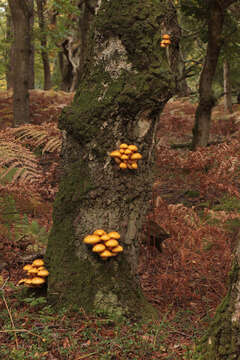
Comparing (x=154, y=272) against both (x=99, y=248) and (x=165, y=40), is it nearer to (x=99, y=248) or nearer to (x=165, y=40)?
(x=99, y=248)

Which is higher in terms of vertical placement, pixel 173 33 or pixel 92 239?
pixel 173 33

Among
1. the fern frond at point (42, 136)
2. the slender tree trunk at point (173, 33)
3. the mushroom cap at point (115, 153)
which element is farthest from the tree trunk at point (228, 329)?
the fern frond at point (42, 136)

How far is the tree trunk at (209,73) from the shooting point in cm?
784

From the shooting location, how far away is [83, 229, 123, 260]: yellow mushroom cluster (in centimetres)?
276

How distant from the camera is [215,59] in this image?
8.23 m

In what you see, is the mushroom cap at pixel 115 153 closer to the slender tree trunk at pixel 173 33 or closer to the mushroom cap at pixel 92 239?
the mushroom cap at pixel 92 239

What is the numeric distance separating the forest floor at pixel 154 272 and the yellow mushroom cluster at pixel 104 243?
532mm

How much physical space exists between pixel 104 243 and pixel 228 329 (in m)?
1.19

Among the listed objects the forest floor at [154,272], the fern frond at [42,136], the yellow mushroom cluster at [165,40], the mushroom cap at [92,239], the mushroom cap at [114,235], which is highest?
the yellow mushroom cluster at [165,40]

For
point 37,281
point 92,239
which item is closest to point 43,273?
point 37,281

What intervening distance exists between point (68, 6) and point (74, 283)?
10.9 m

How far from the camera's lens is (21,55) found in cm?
935

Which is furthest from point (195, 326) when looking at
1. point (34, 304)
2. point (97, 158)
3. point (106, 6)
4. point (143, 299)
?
point (106, 6)

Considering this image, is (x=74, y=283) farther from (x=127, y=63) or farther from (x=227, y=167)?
(x=227, y=167)
